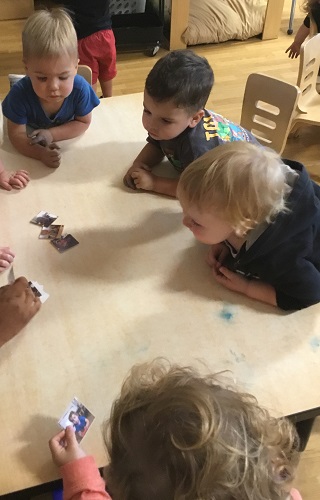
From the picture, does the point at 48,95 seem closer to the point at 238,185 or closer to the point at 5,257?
the point at 5,257

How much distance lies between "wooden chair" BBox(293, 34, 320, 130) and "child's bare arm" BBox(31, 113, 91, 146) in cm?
121

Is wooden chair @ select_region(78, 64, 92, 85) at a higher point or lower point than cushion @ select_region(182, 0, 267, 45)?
higher

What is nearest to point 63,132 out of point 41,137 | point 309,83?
point 41,137

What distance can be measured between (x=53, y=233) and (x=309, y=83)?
1.85 metres

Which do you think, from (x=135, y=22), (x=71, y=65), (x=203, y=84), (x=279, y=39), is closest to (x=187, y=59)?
(x=203, y=84)

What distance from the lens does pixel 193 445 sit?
687 millimetres

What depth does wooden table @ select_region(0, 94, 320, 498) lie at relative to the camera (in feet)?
3.44

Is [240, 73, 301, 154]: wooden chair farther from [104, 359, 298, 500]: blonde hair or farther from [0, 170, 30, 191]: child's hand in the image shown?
[104, 359, 298, 500]: blonde hair

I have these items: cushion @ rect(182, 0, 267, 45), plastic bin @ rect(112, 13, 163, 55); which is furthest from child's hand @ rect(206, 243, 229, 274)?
cushion @ rect(182, 0, 267, 45)

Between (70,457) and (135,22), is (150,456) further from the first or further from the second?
(135,22)

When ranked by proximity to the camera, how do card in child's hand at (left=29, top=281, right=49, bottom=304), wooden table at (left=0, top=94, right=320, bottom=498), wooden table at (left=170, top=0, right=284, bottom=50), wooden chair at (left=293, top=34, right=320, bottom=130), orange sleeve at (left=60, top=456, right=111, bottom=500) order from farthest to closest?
wooden table at (left=170, top=0, right=284, bottom=50) → wooden chair at (left=293, top=34, right=320, bottom=130) → card in child's hand at (left=29, top=281, right=49, bottom=304) → wooden table at (left=0, top=94, right=320, bottom=498) → orange sleeve at (left=60, top=456, right=111, bottom=500)

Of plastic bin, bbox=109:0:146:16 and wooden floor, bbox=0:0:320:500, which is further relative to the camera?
plastic bin, bbox=109:0:146:16

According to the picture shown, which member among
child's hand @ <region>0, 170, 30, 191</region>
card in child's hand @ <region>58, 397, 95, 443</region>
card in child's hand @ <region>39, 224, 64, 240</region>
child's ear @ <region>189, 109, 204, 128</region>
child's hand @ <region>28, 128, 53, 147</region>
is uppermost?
child's ear @ <region>189, 109, 204, 128</region>

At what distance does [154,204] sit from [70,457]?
0.80 m
